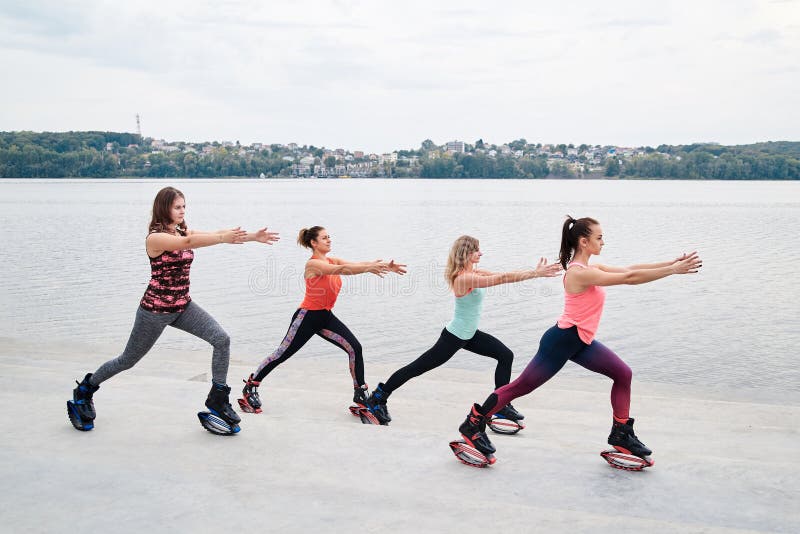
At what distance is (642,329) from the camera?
53.6ft

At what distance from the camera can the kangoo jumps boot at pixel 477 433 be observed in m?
5.31

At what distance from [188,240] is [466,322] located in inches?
91.8

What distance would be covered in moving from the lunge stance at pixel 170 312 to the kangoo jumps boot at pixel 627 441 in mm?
2797

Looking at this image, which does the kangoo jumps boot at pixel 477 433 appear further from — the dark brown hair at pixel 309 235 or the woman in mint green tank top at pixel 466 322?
the dark brown hair at pixel 309 235

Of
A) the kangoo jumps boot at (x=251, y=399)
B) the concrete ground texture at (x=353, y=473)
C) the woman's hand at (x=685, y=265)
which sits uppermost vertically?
the woman's hand at (x=685, y=265)

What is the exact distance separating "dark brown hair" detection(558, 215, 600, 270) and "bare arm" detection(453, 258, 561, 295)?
0.32 feet

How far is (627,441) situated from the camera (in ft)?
17.5

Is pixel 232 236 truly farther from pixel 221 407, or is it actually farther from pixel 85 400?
pixel 85 400

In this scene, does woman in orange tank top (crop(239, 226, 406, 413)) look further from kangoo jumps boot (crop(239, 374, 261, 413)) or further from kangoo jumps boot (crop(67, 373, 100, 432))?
kangoo jumps boot (crop(67, 373, 100, 432))

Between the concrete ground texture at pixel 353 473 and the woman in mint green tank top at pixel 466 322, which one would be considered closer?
the concrete ground texture at pixel 353 473

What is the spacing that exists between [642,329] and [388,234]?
31.4 metres

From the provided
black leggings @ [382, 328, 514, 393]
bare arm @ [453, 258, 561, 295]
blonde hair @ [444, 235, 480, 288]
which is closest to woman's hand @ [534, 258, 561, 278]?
bare arm @ [453, 258, 561, 295]

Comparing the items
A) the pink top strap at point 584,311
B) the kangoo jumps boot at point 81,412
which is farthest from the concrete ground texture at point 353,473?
the pink top strap at point 584,311

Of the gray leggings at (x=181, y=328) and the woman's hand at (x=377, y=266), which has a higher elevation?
the woman's hand at (x=377, y=266)
